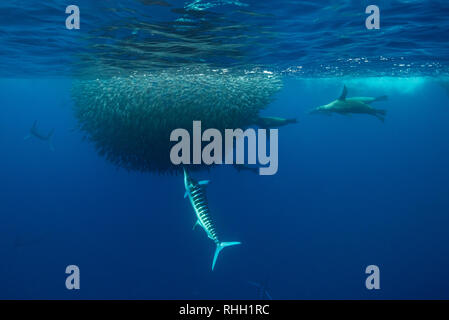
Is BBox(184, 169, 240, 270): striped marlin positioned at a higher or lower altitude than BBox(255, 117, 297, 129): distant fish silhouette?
lower

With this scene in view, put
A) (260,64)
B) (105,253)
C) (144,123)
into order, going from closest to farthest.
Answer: (144,123) < (260,64) < (105,253)

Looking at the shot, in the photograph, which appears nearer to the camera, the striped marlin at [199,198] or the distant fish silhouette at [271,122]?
the striped marlin at [199,198]

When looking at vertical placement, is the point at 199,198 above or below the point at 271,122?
below

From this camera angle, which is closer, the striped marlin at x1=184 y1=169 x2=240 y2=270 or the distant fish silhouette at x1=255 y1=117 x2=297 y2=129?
the striped marlin at x1=184 y1=169 x2=240 y2=270

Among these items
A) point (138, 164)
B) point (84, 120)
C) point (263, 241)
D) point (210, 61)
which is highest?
point (210, 61)

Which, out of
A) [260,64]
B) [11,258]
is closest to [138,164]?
[260,64]

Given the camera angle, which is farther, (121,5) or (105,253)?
(105,253)

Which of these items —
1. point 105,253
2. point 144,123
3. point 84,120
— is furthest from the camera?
point 105,253

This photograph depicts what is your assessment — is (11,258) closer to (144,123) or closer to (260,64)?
(144,123)

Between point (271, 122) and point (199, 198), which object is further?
point (271, 122)

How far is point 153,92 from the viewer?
33.6 ft

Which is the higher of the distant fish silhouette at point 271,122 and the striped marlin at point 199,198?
the distant fish silhouette at point 271,122

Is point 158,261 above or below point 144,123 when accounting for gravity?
below

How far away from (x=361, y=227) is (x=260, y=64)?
20.1m
